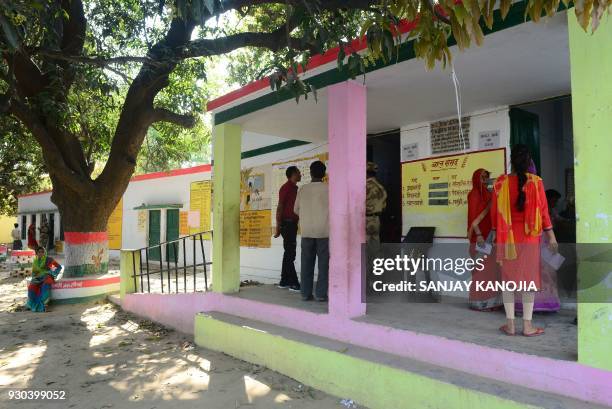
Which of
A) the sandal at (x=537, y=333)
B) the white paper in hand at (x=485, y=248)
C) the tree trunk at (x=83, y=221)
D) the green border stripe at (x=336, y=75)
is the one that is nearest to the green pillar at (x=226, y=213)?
the green border stripe at (x=336, y=75)

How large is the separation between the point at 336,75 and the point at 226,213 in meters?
2.28

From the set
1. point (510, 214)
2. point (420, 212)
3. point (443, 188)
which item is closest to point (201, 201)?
point (420, 212)

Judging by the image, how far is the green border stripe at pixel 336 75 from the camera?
9.75 feet

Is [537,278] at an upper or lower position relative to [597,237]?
lower

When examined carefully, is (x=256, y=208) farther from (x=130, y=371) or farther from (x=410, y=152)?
(x=130, y=371)

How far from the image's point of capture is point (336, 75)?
406 cm

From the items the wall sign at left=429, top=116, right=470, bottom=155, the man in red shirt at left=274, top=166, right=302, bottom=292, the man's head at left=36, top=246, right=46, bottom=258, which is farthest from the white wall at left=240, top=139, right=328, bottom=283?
the man's head at left=36, top=246, right=46, bottom=258

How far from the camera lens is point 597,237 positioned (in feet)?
8.20

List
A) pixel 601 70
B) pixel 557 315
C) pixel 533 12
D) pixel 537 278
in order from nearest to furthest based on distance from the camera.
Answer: pixel 533 12 < pixel 601 70 < pixel 537 278 < pixel 557 315

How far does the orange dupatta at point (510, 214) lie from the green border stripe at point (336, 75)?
109 centimetres

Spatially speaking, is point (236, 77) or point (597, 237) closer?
point (597, 237)

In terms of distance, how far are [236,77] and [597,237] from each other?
1281 cm

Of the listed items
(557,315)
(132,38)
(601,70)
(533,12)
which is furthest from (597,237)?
(132,38)

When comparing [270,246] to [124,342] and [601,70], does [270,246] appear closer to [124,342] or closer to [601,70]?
[124,342]
